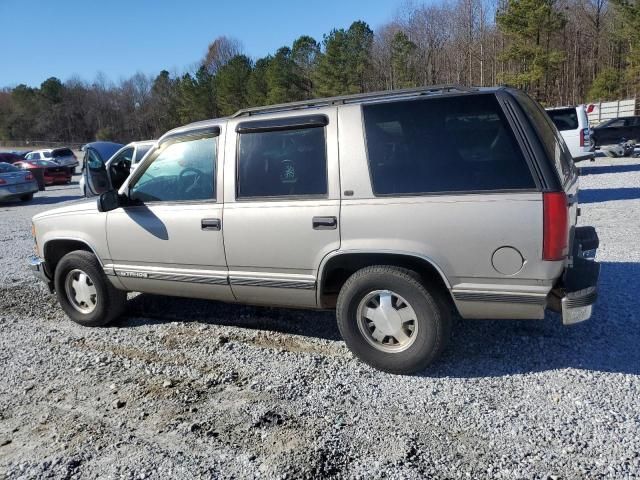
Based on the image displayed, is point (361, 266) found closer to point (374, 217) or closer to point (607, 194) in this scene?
point (374, 217)

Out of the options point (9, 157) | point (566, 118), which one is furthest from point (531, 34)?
point (9, 157)

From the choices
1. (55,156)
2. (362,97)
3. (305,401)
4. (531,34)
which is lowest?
(305,401)

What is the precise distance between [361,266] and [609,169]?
16.7 m

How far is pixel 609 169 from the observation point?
17.4 metres

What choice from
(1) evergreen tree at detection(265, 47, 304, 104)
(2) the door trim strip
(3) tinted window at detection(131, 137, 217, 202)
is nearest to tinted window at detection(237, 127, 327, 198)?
(3) tinted window at detection(131, 137, 217, 202)

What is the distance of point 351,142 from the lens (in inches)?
148

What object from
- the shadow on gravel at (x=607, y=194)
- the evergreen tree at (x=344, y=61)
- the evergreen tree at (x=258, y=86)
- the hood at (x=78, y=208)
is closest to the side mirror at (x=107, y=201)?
the hood at (x=78, y=208)

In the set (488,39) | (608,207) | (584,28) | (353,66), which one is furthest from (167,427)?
(584,28)

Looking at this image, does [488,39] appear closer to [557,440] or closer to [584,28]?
[584,28]

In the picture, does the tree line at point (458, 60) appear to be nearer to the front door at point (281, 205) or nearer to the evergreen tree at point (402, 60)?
the evergreen tree at point (402, 60)

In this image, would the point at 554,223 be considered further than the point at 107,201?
No

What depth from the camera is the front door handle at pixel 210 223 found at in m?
4.18

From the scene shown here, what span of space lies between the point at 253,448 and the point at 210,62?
96.5 metres

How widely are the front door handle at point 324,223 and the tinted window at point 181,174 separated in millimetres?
1004
